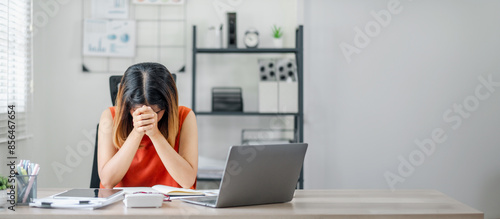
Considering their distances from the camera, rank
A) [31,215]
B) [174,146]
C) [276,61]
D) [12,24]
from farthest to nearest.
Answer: [276,61] → [12,24] → [174,146] → [31,215]

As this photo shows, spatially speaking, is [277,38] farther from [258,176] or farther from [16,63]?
[258,176]

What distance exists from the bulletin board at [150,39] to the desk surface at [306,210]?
5.84ft

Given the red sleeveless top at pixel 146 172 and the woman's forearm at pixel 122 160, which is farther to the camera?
the red sleeveless top at pixel 146 172

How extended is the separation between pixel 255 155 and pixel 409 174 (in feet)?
7.02

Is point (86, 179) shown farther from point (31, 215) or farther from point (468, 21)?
point (468, 21)

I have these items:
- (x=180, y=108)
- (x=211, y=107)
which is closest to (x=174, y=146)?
(x=180, y=108)

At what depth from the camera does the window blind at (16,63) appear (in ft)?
8.49

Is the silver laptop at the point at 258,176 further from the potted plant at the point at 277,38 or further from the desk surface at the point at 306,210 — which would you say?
the potted plant at the point at 277,38

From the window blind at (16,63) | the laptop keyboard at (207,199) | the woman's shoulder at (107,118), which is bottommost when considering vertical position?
the laptop keyboard at (207,199)

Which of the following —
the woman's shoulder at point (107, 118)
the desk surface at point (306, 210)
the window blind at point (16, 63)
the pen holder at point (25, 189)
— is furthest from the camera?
the window blind at point (16, 63)

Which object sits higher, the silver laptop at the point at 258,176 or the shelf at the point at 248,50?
the shelf at the point at 248,50

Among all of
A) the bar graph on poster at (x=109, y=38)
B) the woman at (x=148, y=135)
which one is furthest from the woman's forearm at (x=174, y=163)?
the bar graph on poster at (x=109, y=38)

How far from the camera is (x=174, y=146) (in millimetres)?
1902

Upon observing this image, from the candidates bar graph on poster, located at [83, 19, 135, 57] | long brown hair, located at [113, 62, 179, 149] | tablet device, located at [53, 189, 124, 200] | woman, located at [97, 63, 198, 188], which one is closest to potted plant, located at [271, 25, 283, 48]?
bar graph on poster, located at [83, 19, 135, 57]
